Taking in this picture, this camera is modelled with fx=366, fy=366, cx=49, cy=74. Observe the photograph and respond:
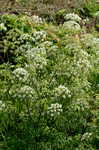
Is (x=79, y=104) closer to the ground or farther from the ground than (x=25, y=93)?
closer to the ground

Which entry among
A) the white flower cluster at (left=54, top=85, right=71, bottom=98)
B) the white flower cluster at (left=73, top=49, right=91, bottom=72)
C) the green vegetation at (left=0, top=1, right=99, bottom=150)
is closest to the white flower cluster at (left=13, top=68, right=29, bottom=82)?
the green vegetation at (left=0, top=1, right=99, bottom=150)

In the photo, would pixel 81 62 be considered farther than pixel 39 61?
Yes

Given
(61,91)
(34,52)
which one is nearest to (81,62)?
(61,91)

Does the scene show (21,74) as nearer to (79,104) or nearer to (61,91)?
(61,91)

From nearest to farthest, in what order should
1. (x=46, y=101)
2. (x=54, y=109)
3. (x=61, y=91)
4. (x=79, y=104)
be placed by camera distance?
1. (x=54, y=109)
2. (x=61, y=91)
3. (x=46, y=101)
4. (x=79, y=104)

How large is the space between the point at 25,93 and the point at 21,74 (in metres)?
0.23

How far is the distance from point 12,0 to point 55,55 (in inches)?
237

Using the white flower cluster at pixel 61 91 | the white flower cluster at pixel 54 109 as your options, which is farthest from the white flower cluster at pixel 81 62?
the white flower cluster at pixel 54 109

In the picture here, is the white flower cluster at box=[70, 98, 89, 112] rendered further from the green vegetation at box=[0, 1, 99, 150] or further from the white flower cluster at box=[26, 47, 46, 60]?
the white flower cluster at box=[26, 47, 46, 60]

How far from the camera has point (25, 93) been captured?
13.9 ft

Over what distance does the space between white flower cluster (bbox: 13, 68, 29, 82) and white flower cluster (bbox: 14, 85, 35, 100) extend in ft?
0.40

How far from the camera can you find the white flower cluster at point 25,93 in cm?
422

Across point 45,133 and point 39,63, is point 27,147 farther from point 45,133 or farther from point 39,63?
point 39,63

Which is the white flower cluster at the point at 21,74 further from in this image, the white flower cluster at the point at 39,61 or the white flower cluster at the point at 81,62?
the white flower cluster at the point at 81,62
